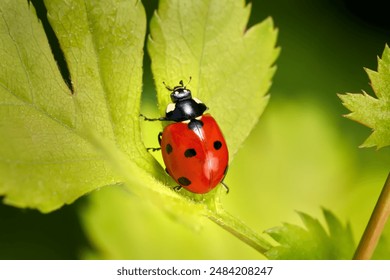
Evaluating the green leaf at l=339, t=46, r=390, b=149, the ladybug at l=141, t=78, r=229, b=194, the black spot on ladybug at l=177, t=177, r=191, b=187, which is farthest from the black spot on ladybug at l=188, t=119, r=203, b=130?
the green leaf at l=339, t=46, r=390, b=149

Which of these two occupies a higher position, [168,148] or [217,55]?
[217,55]

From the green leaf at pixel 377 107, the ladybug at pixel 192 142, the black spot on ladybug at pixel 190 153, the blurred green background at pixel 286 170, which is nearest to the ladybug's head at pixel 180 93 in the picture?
the ladybug at pixel 192 142

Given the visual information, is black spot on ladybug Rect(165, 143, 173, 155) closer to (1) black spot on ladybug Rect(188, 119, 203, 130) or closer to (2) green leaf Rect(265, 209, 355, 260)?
(1) black spot on ladybug Rect(188, 119, 203, 130)

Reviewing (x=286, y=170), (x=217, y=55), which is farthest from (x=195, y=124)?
(x=286, y=170)

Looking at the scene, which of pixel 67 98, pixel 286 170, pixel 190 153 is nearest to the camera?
pixel 67 98

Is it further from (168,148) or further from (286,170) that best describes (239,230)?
(286,170)

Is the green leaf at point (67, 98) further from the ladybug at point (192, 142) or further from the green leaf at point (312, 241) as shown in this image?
the green leaf at point (312, 241)

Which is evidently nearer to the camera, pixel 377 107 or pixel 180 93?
pixel 377 107

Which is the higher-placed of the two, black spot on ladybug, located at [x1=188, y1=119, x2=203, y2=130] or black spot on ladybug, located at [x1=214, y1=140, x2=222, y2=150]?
black spot on ladybug, located at [x1=188, y1=119, x2=203, y2=130]
